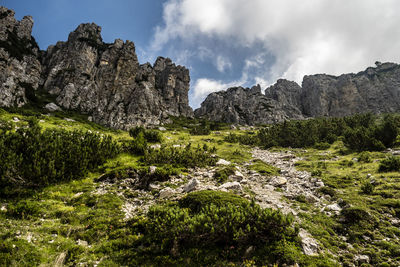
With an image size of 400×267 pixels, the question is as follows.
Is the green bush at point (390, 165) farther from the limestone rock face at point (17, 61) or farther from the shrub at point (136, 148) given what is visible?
the limestone rock face at point (17, 61)

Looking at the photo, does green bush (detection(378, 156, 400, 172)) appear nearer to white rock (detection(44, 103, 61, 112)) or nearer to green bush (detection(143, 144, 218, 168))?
green bush (detection(143, 144, 218, 168))

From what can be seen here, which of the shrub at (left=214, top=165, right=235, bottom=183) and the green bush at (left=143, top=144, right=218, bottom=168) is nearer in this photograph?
the shrub at (left=214, top=165, right=235, bottom=183)

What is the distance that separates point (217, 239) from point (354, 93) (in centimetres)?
18984

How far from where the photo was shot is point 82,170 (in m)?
17.2

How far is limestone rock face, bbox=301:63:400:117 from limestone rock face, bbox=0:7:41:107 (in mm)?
195890

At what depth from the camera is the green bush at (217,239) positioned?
7633mm

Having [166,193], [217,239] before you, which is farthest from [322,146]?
[217,239]

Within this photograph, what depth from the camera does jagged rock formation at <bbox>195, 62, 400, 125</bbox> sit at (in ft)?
447

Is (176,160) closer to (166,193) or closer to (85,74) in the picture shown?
(166,193)

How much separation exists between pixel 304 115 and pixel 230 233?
181182mm

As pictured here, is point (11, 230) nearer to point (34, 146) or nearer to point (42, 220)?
point (42, 220)

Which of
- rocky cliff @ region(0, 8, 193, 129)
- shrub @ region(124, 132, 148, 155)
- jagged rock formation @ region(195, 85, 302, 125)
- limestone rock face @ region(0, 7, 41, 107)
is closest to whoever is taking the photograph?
shrub @ region(124, 132, 148, 155)

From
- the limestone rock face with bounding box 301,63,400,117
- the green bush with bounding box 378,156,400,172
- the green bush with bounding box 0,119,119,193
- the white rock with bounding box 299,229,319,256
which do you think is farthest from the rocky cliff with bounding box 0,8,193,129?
the limestone rock face with bounding box 301,63,400,117

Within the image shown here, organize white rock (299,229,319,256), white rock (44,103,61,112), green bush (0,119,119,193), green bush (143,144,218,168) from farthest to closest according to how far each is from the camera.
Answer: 1. white rock (44,103,61,112)
2. green bush (143,144,218,168)
3. green bush (0,119,119,193)
4. white rock (299,229,319,256)
